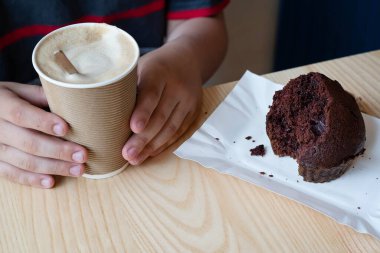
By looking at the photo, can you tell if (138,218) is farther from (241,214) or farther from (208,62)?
(208,62)

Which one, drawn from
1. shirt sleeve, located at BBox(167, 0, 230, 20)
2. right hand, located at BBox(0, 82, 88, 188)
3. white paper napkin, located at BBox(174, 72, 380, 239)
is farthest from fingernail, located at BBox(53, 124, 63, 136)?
shirt sleeve, located at BBox(167, 0, 230, 20)

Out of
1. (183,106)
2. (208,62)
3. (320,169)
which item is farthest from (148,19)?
(320,169)

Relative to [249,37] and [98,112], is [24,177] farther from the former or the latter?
[249,37]

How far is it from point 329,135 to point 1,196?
0.54 m

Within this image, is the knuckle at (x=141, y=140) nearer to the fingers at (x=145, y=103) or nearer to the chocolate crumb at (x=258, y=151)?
the fingers at (x=145, y=103)

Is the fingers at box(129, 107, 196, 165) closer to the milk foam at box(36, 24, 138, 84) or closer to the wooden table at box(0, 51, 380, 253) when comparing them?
the wooden table at box(0, 51, 380, 253)

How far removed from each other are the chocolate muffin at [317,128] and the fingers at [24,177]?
390 millimetres

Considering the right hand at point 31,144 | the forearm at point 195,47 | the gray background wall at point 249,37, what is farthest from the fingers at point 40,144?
the gray background wall at point 249,37

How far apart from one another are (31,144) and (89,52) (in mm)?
177

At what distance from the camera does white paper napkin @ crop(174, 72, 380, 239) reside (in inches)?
27.3

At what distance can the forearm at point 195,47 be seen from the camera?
0.91 metres

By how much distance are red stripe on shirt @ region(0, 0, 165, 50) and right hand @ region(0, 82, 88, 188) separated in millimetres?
264

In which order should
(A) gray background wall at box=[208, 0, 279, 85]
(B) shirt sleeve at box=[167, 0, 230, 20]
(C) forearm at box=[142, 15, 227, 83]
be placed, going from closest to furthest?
(C) forearm at box=[142, 15, 227, 83], (B) shirt sleeve at box=[167, 0, 230, 20], (A) gray background wall at box=[208, 0, 279, 85]

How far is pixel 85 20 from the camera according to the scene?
1045 millimetres
